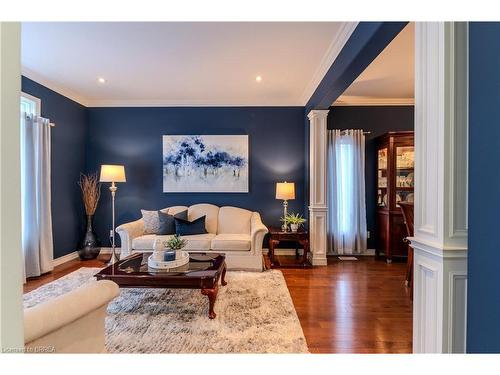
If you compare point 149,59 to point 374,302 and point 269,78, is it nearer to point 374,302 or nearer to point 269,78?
point 269,78

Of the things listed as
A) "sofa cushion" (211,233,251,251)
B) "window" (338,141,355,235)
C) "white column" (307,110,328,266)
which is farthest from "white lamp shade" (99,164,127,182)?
"window" (338,141,355,235)

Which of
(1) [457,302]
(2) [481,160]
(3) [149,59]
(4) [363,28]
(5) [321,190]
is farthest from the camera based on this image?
(5) [321,190]

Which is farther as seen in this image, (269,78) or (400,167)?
(400,167)

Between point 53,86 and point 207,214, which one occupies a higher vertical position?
point 53,86

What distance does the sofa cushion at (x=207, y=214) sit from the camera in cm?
454

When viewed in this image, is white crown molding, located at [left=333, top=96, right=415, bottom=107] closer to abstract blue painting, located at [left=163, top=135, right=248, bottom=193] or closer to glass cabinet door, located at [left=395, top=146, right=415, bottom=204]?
glass cabinet door, located at [left=395, top=146, right=415, bottom=204]

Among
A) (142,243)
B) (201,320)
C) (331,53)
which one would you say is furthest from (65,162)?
(331,53)

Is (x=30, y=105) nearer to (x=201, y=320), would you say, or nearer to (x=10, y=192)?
(x=201, y=320)

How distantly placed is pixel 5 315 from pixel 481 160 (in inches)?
59.6

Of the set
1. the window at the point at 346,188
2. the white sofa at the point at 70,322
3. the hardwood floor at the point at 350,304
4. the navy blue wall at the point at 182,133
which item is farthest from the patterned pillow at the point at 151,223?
the window at the point at 346,188

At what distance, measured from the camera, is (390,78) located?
3902 mm

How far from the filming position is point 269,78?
153 inches

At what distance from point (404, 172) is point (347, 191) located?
36.8 inches

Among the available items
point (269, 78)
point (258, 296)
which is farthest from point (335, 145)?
point (258, 296)
